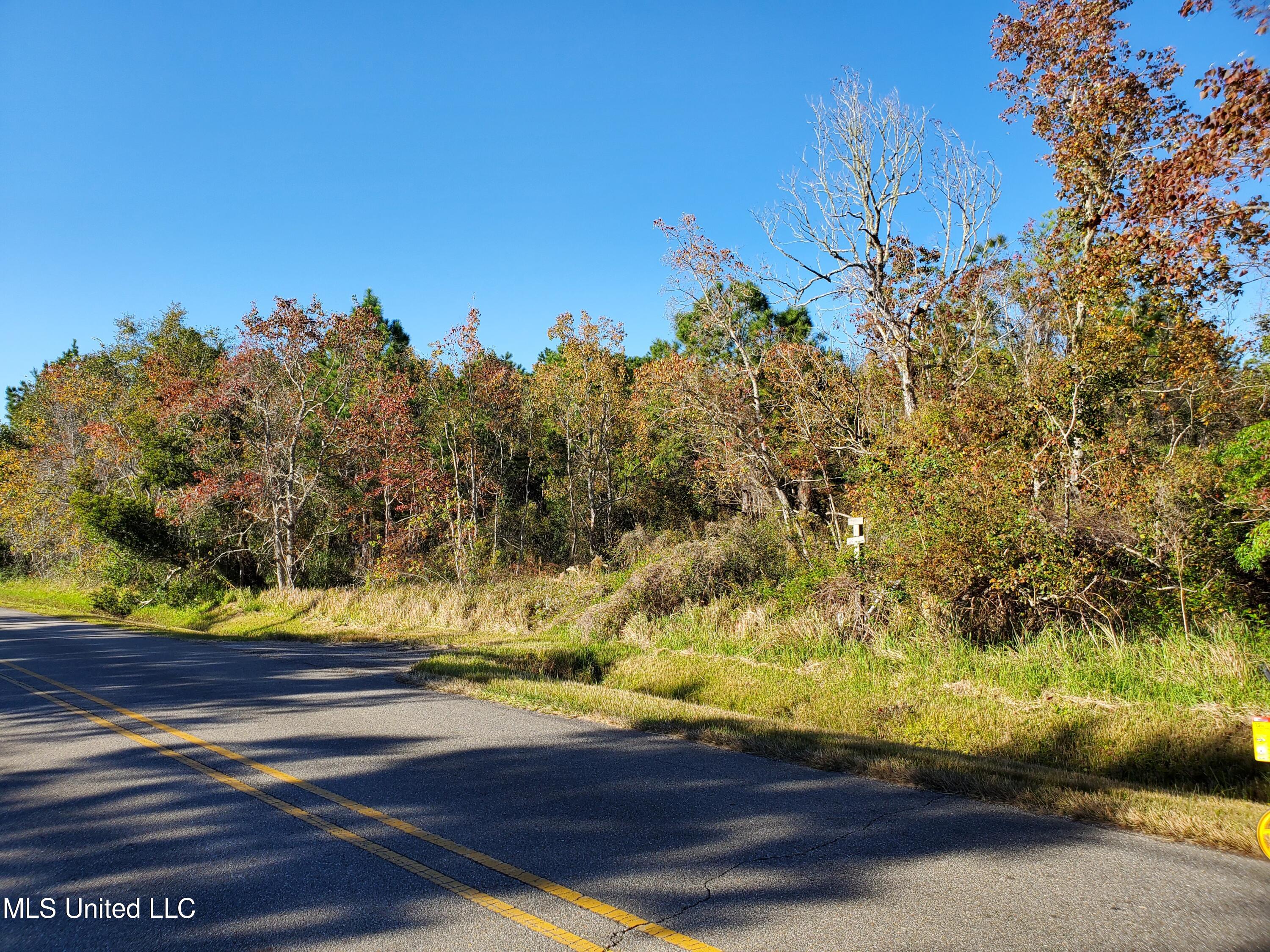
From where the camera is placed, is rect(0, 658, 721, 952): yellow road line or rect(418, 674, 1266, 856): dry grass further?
rect(418, 674, 1266, 856): dry grass

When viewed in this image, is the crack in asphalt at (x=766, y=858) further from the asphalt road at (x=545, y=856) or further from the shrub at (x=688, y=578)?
the shrub at (x=688, y=578)

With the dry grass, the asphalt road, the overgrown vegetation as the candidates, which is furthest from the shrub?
the asphalt road

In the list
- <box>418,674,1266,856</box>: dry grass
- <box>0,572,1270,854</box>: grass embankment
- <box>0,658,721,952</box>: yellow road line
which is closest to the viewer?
<box>0,658,721,952</box>: yellow road line

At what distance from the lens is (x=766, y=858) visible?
4910 mm

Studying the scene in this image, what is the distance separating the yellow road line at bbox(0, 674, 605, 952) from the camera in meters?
4.02

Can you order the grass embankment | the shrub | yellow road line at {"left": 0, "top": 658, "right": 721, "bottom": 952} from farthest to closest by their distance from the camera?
the shrub
the grass embankment
yellow road line at {"left": 0, "top": 658, "right": 721, "bottom": 952}

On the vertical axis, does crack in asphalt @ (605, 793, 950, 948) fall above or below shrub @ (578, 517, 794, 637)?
below

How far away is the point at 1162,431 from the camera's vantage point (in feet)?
71.3

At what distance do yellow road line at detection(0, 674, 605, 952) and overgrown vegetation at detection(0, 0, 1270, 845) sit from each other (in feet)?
12.6

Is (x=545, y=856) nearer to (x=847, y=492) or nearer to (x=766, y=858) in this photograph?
(x=766, y=858)

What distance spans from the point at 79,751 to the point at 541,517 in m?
30.8

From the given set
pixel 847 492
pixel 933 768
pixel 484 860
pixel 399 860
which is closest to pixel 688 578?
pixel 847 492

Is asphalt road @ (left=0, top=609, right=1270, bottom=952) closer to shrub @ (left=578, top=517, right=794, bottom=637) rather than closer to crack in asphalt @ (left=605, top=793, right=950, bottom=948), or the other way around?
crack in asphalt @ (left=605, top=793, right=950, bottom=948)

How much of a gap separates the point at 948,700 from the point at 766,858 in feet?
19.9
